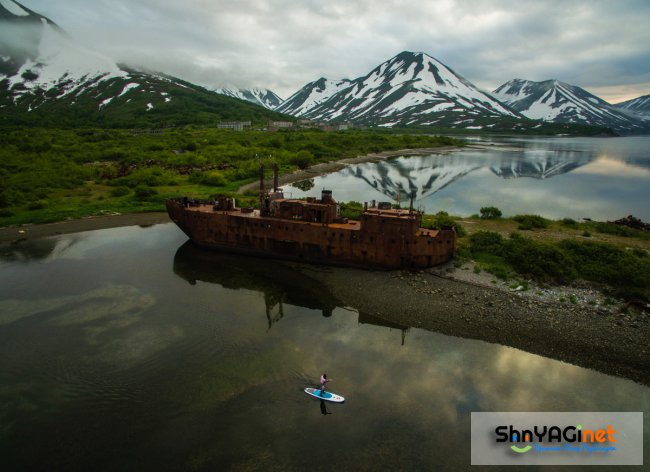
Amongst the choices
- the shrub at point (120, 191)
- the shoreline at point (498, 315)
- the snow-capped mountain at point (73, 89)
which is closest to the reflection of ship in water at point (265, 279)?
the shoreline at point (498, 315)

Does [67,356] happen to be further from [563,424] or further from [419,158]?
[419,158]

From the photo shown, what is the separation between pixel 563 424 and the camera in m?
12.7

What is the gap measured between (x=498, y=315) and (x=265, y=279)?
1356cm

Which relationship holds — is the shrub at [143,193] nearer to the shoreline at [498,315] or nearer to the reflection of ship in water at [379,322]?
the shoreline at [498,315]

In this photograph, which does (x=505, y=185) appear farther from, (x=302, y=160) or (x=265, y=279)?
(x=265, y=279)

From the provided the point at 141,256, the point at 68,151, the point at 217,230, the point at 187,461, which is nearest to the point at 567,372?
the point at 187,461

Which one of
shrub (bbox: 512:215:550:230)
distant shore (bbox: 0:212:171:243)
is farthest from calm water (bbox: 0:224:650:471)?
shrub (bbox: 512:215:550:230)

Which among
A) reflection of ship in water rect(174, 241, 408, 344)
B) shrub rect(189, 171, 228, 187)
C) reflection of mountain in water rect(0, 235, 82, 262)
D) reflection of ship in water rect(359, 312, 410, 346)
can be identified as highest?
shrub rect(189, 171, 228, 187)

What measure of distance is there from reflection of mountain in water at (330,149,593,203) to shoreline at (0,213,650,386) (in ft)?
87.4

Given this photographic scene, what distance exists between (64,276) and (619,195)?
6296 centimetres

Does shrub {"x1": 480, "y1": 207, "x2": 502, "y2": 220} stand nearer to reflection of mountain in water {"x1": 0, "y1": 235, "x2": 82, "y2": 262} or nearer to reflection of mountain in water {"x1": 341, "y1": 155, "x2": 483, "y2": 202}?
reflection of mountain in water {"x1": 341, "y1": 155, "x2": 483, "y2": 202}

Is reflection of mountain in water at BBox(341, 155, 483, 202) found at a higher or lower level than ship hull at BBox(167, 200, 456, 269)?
higher

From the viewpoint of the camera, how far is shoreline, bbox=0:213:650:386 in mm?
15344

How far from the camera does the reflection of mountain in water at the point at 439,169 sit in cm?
5721
